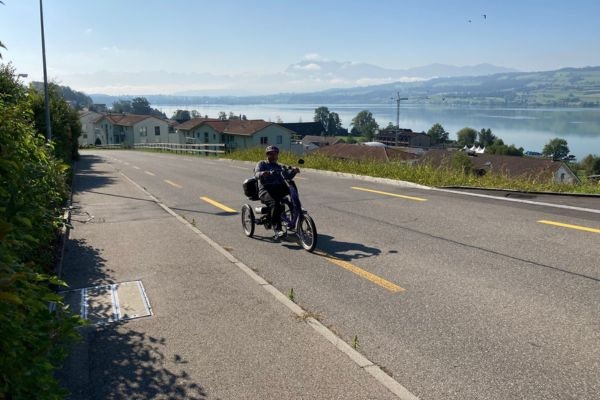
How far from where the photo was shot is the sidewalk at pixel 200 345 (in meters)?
3.84

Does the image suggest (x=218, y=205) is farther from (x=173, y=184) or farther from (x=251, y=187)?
(x=173, y=184)

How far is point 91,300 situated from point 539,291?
18.9 ft

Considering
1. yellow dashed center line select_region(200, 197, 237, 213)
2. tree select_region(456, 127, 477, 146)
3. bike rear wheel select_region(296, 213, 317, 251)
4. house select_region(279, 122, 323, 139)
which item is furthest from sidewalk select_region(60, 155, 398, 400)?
tree select_region(456, 127, 477, 146)

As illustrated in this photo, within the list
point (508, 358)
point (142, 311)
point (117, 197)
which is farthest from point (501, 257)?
point (117, 197)

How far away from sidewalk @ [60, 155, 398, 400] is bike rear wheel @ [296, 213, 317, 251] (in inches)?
56.1

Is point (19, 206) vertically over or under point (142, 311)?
over

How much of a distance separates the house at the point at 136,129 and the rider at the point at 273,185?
9085 centimetres

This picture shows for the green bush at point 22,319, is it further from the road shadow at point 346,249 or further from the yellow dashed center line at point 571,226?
the yellow dashed center line at point 571,226

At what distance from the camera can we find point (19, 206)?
Answer: 153 inches

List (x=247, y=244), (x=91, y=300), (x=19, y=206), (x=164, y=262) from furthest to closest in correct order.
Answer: (x=247, y=244) < (x=164, y=262) < (x=91, y=300) < (x=19, y=206)

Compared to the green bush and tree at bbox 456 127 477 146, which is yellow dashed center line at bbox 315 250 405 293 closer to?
the green bush

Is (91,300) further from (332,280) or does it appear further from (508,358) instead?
(508,358)

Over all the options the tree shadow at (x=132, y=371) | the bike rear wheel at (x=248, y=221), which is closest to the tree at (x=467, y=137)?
the bike rear wheel at (x=248, y=221)

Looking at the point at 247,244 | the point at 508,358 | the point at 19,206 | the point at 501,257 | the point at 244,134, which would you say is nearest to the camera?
the point at 19,206
